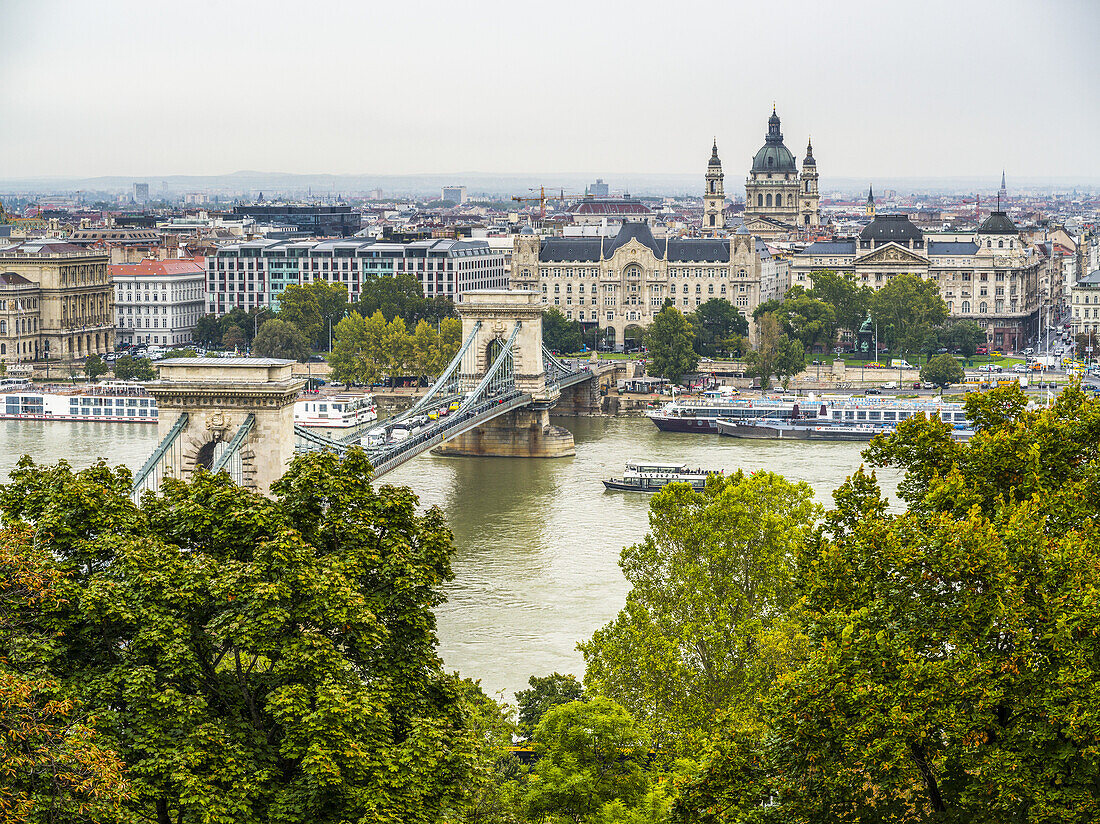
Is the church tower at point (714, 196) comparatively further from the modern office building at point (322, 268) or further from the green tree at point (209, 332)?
the green tree at point (209, 332)

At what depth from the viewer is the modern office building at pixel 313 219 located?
9062cm

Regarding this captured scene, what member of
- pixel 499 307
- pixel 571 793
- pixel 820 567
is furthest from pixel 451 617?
pixel 499 307

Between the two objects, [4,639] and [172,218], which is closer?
[4,639]

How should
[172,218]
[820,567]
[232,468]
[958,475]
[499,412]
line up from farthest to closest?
[172,218] < [499,412] < [232,468] < [958,475] < [820,567]

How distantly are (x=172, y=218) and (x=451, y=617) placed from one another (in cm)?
9487

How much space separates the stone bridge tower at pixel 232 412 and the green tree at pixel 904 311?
134 ft

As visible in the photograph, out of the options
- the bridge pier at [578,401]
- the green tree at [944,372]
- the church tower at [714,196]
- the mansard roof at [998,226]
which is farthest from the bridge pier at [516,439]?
the church tower at [714,196]

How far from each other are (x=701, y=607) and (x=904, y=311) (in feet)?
157

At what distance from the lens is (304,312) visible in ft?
203

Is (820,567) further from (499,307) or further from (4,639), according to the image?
(499,307)

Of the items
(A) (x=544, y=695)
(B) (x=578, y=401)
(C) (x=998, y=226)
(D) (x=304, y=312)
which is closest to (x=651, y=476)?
(B) (x=578, y=401)

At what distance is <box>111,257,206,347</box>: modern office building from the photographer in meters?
68.2

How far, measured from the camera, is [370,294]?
62906 millimetres

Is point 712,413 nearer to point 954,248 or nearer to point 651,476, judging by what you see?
point 651,476
